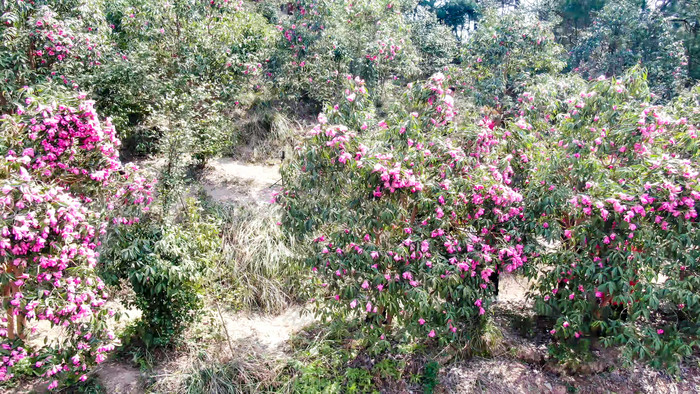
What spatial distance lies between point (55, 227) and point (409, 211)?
8.71 feet

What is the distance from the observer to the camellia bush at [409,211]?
11.6 feet

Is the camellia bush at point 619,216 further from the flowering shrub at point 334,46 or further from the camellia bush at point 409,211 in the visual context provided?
the flowering shrub at point 334,46

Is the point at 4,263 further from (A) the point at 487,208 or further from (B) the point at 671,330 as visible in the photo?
(B) the point at 671,330

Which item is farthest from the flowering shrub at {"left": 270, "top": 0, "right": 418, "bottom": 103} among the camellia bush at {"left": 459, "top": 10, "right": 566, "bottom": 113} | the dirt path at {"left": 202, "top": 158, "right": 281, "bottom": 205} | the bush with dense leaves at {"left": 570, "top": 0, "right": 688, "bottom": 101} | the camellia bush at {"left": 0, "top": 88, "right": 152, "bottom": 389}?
the bush with dense leaves at {"left": 570, "top": 0, "right": 688, "bottom": 101}

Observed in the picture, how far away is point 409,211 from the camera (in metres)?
3.98

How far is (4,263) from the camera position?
2.93m

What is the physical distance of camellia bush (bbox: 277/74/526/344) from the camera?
11.6ft

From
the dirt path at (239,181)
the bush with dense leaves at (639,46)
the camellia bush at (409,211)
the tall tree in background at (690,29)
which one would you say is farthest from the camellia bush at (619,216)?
the tall tree in background at (690,29)

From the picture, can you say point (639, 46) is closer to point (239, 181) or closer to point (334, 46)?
point (334, 46)

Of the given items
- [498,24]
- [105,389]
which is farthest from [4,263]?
[498,24]

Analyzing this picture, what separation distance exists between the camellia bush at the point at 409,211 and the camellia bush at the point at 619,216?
364mm

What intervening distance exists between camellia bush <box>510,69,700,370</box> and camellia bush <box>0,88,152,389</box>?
3.44 meters

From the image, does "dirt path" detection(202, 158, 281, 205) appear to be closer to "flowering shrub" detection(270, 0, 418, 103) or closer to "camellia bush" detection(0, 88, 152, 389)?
"flowering shrub" detection(270, 0, 418, 103)

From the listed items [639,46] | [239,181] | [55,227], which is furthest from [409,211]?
[639,46]
